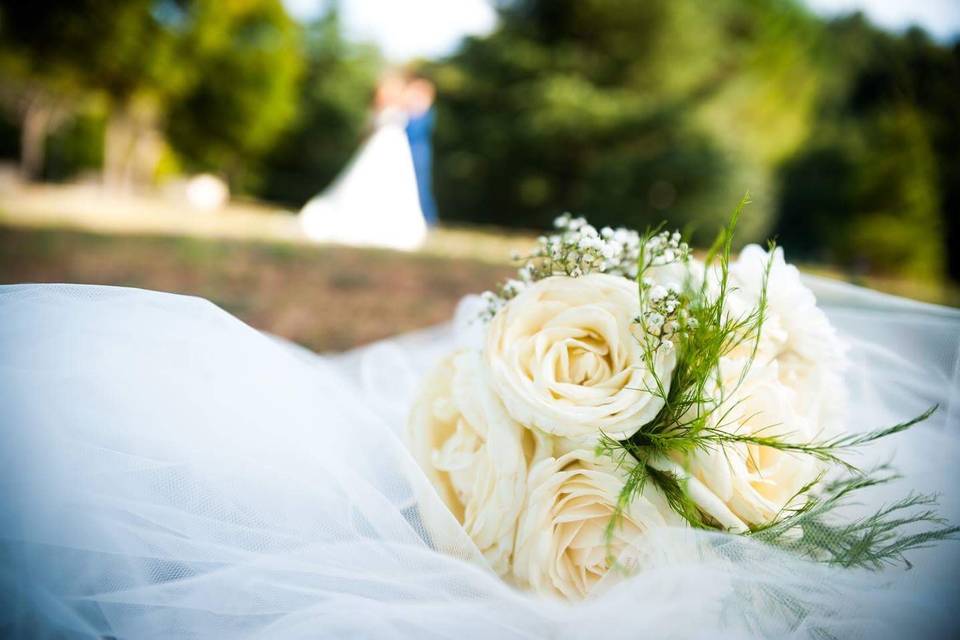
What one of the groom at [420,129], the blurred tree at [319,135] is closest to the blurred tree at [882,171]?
the groom at [420,129]

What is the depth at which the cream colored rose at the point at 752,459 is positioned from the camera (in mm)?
1155

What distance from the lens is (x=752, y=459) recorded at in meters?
1.19

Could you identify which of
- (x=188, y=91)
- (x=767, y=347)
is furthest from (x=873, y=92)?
(x=767, y=347)

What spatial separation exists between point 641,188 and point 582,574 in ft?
50.5

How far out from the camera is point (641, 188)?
15.7 metres

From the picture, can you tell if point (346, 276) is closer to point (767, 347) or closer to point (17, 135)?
point (767, 347)

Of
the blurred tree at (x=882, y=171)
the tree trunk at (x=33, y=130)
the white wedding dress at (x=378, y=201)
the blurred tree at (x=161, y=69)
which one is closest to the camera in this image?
the white wedding dress at (x=378, y=201)

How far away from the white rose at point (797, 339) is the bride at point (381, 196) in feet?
28.2

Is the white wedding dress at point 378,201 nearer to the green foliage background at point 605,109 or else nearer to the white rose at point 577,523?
the green foliage background at point 605,109

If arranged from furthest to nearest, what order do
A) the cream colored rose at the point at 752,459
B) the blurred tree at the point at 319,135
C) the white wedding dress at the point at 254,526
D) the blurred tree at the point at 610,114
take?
the blurred tree at the point at 319,135
the blurred tree at the point at 610,114
the cream colored rose at the point at 752,459
the white wedding dress at the point at 254,526

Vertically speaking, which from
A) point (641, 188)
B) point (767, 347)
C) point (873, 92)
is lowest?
point (767, 347)

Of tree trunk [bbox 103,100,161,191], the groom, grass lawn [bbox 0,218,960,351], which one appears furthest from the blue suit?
tree trunk [bbox 103,100,161,191]

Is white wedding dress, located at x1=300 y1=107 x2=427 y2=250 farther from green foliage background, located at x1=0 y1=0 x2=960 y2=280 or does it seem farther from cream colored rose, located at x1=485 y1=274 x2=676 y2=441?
cream colored rose, located at x1=485 y1=274 x2=676 y2=441

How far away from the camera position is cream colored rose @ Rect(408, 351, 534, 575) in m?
1.24
